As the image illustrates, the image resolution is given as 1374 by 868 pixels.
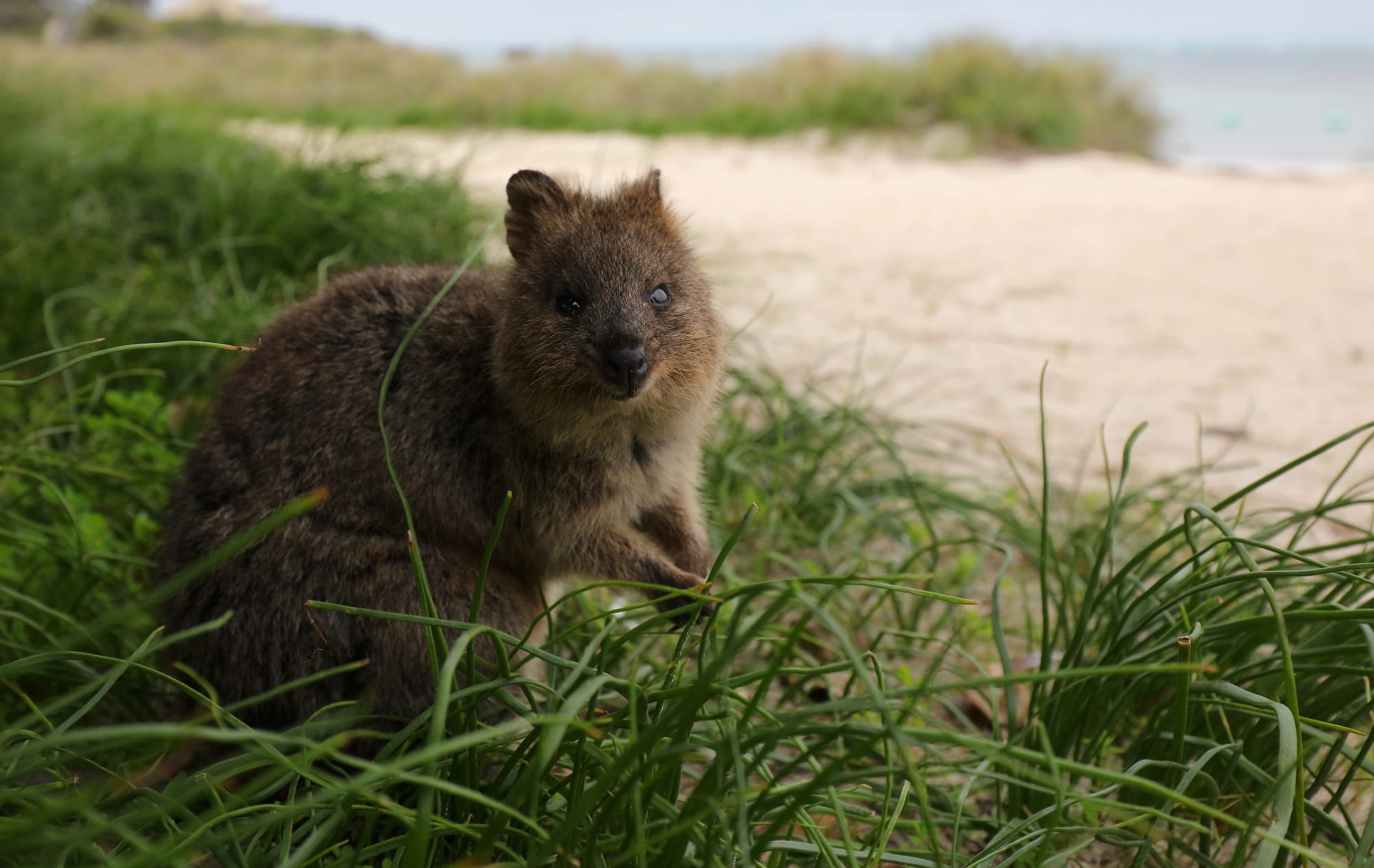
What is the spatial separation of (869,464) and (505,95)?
1741 cm

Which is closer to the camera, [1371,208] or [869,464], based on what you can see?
[869,464]

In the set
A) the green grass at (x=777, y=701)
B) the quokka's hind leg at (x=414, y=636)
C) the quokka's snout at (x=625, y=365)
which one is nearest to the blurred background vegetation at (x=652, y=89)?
the green grass at (x=777, y=701)

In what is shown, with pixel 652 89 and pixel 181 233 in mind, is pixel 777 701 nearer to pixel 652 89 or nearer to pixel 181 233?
pixel 181 233

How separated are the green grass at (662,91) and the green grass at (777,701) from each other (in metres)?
10.3

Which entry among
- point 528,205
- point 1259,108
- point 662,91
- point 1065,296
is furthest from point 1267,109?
point 528,205

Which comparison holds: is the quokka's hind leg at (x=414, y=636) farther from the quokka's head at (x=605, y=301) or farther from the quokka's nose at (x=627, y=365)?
the quokka's nose at (x=627, y=365)

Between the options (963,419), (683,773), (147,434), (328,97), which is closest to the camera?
(683,773)

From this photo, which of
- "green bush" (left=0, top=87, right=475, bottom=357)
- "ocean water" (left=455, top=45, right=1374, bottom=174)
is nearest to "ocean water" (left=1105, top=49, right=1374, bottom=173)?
"ocean water" (left=455, top=45, right=1374, bottom=174)

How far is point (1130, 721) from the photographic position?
308cm

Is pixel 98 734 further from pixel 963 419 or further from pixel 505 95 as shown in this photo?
pixel 505 95

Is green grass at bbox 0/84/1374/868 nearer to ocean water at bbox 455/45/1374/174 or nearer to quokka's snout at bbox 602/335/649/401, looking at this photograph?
quokka's snout at bbox 602/335/649/401

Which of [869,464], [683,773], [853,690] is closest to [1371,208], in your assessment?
[869,464]

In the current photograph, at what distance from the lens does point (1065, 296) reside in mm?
8031

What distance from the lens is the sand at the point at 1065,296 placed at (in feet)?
18.8
